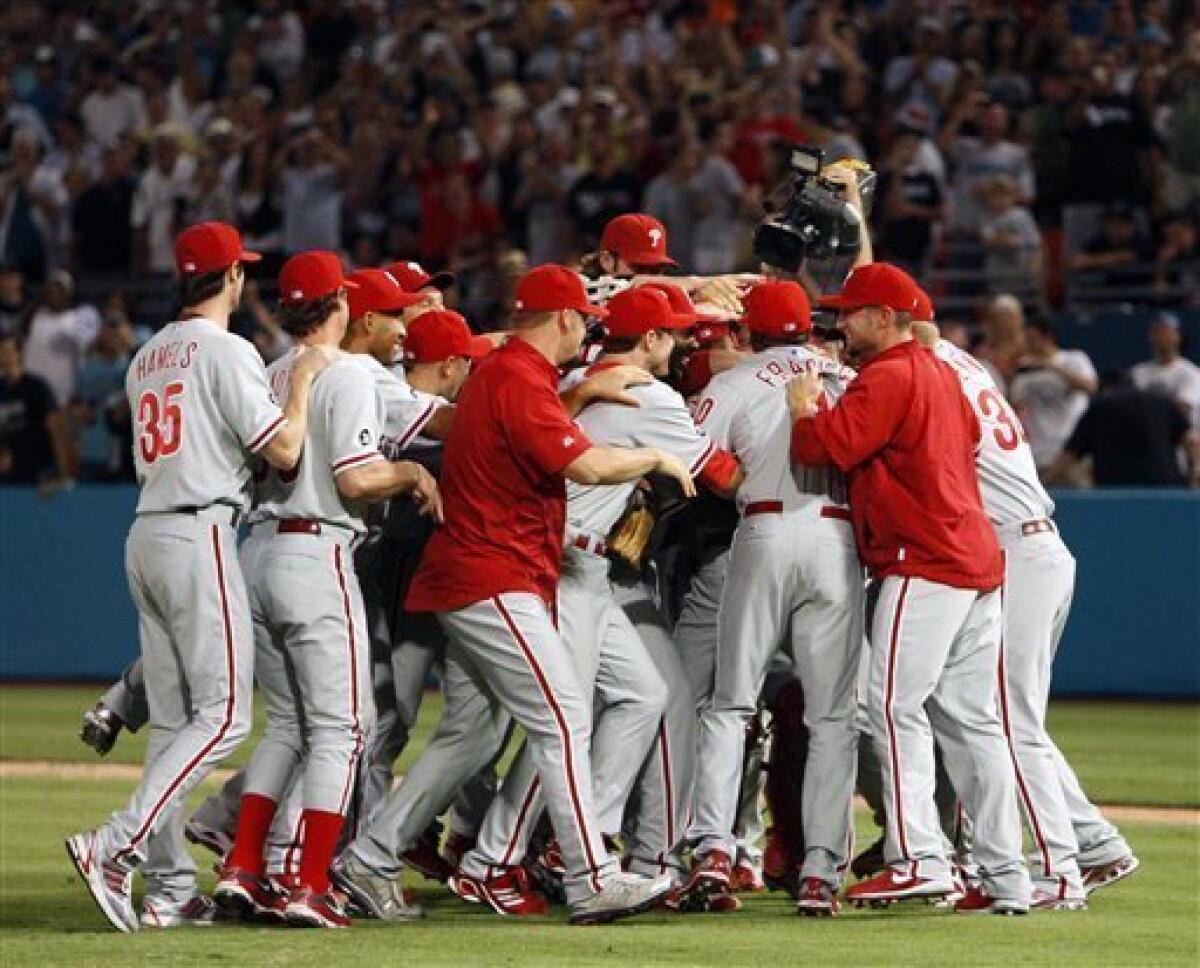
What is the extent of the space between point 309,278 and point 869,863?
9.95 ft

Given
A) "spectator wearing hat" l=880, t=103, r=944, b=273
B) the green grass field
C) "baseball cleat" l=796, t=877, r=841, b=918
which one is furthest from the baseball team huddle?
"spectator wearing hat" l=880, t=103, r=944, b=273

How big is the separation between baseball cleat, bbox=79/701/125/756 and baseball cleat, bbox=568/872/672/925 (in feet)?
6.17

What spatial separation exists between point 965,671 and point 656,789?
112 cm

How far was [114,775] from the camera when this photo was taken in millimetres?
12719

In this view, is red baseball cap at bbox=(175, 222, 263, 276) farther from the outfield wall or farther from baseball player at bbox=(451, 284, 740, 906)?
the outfield wall

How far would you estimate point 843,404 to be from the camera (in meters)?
8.48

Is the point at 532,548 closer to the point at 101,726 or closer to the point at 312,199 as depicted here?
the point at 101,726

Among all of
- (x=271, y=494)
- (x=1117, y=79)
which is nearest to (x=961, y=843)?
(x=271, y=494)

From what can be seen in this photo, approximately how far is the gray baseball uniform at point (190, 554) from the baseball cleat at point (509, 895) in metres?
1.01

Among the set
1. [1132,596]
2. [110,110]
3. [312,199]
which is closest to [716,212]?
[312,199]

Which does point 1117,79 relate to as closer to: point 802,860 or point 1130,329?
point 1130,329

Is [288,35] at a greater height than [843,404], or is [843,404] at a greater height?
[288,35]

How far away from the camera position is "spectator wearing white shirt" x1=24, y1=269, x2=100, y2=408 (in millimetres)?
18750

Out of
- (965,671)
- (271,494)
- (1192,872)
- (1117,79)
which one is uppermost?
(1117,79)
